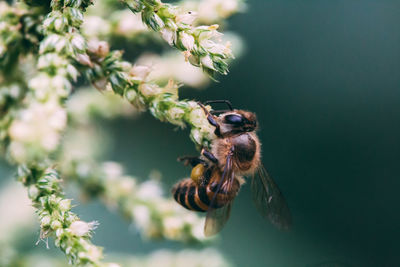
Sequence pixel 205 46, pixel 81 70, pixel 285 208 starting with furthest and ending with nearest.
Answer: pixel 285 208 → pixel 81 70 → pixel 205 46

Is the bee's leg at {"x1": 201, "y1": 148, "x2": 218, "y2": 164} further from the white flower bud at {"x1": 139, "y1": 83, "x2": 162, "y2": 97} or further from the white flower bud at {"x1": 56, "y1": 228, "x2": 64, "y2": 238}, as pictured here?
the white flower bud at {"x1": 56, "y1": 228, "x2": 64, "y2": 238}

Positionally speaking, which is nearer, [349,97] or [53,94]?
[53,94]

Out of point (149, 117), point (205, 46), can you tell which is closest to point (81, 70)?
point (205, 46)

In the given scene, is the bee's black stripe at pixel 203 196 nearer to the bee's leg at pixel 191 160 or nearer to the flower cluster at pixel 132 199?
the flower cluster at pixel 132 199

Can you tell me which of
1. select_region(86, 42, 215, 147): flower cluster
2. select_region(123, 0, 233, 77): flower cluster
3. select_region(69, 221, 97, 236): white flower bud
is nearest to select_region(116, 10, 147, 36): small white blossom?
select_region(86, 42, 215, 147): flower cluster

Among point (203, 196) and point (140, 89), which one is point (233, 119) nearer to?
point (203, 196)

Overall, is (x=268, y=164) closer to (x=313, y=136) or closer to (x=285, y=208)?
(x=313, y=136)

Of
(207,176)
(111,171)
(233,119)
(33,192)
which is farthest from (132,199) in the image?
(33,192)

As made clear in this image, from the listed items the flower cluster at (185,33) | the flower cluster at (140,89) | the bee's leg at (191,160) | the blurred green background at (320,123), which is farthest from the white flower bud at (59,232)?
the blurred green background at (320,123)
